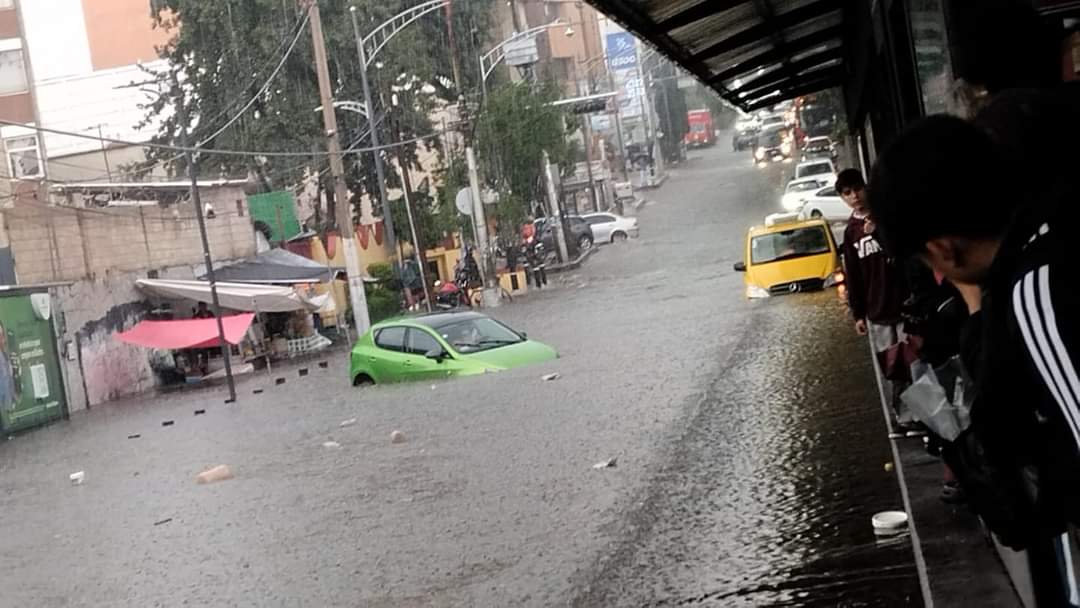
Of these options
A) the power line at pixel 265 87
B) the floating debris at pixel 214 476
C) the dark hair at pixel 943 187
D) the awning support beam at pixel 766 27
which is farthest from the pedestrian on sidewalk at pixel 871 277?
the power line at pixel 265 87

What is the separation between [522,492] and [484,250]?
99.5 ft

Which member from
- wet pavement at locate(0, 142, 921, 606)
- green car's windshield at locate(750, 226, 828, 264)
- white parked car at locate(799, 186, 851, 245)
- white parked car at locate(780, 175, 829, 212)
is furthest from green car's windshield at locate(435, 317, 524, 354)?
white parked car at locate(780, 175, 829, 212)

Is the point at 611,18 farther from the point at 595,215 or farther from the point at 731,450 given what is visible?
the point at 595,215

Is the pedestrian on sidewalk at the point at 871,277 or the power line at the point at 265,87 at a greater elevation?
the power line at the point at 265,87

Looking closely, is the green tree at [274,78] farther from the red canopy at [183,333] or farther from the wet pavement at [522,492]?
the wet pavement at [522,492]

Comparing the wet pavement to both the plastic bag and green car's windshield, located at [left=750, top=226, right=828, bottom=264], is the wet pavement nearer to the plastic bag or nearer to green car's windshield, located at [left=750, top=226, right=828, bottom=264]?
green car's windshield, located at [left=750, top=226, right=828, bottom=264]

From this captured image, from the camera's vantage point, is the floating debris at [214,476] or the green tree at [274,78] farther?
the green tree at [274,78]

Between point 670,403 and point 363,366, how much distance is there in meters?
8.58

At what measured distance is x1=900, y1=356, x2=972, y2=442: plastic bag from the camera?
3484mm

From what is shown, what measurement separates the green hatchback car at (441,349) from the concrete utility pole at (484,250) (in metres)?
17.6

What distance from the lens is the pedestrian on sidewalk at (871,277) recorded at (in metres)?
8.00

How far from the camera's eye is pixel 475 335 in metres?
22.0

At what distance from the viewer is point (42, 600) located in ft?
32.6

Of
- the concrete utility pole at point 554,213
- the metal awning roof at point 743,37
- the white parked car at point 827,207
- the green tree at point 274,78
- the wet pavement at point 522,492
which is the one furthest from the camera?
the green tree at point 274,78
